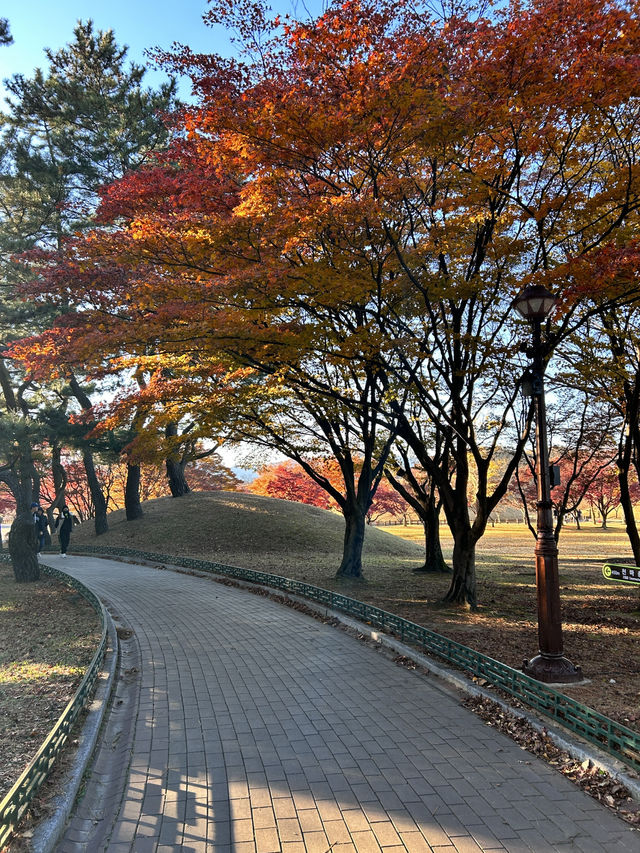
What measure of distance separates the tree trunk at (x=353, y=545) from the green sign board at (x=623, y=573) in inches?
388

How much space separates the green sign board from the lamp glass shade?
2.92 m

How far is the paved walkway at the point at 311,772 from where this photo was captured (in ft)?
12.6

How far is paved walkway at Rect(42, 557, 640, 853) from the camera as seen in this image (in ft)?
12.6

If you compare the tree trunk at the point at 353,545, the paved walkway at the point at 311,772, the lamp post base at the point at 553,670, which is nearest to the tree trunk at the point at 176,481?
the tree trunk at the point at 353,545

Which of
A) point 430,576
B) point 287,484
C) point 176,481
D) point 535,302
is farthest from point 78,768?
point 287,484

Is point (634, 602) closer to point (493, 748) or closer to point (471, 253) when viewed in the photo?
point (471, 253)

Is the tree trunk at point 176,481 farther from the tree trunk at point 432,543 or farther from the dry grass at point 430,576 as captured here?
the tree trunk at point 432,543

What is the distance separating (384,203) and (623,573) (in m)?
6.30

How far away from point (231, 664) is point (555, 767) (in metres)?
4.48

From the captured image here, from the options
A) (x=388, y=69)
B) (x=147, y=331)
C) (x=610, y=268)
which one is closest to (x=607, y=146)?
(x=610, y=268)

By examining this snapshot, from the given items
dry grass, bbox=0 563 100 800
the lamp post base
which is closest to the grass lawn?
dry grass, bbox=0 563 100 800

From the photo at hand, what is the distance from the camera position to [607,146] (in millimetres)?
9547

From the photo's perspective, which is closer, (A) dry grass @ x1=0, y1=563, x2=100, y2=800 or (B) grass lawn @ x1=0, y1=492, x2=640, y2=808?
(A) dry grass @ x1=0, y1=563, x2=100, y2=800

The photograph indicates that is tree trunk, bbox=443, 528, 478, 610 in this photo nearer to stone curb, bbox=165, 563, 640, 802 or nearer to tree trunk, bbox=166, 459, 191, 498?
stone curb, bbox=165, 563, 640, 802
